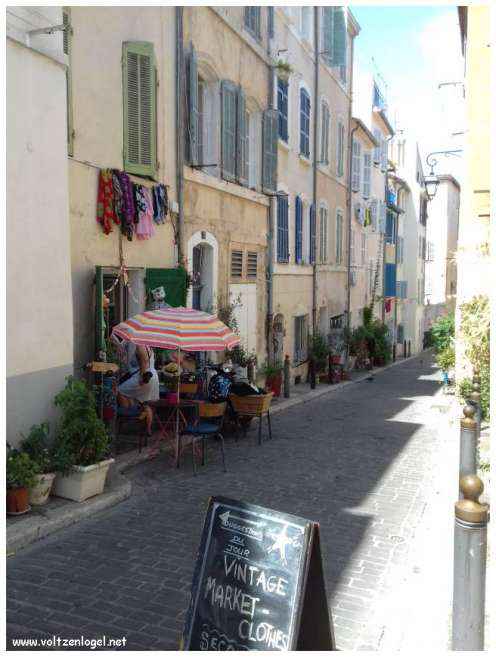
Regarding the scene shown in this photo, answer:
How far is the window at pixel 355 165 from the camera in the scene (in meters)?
24.0

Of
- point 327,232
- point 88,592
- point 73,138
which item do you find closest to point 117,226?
point 73,138

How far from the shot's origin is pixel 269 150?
14.8 metres

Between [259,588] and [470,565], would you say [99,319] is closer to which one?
[259,588]

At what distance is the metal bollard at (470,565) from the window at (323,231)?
56.5 ft

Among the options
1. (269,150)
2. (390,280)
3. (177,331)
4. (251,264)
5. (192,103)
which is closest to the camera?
(177,331)

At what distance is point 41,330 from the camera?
6.38 metres

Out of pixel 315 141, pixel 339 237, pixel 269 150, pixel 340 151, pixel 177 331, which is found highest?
pixel 340 151

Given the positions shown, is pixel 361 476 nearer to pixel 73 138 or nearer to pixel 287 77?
pixel 73 138

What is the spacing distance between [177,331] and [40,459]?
7.83ft

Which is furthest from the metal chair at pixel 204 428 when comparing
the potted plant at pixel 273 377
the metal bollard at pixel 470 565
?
the potted plant at pixel 273 377

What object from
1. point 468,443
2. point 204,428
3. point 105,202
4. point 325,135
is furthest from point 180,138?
point 325,135

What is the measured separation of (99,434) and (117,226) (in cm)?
358

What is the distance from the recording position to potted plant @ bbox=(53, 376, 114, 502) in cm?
618

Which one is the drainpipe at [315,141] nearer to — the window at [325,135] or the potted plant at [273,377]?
the window at [325,135]
